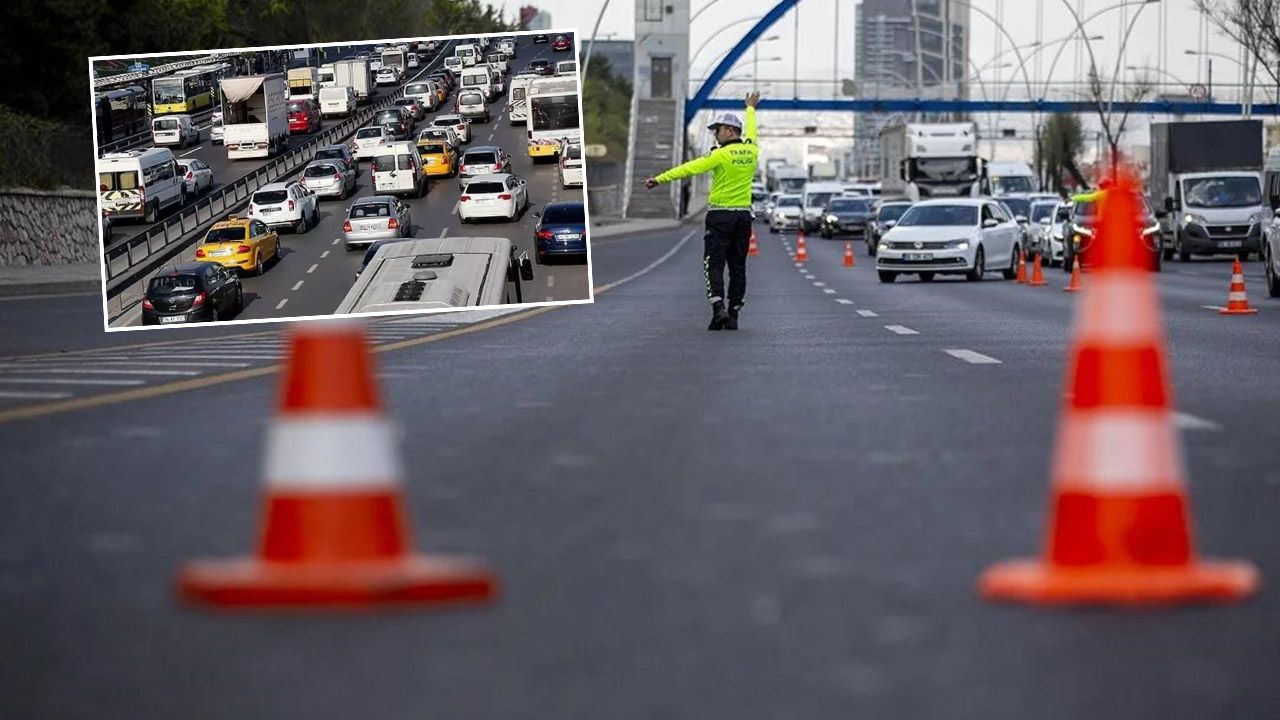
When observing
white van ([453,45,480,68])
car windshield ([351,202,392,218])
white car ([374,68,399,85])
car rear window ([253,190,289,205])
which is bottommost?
car windshield ([351,202,392,218])

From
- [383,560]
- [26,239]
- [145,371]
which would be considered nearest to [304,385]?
[383,560]

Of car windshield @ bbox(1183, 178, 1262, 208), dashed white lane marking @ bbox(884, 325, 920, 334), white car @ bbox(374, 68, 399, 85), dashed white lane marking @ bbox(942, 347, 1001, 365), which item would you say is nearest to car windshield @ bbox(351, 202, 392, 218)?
white car @ bbox(374, 68, 399, 85)

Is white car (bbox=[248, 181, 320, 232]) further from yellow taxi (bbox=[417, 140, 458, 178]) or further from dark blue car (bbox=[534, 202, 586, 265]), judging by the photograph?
dark blue car (bbox=[534, 202, 586, 265])

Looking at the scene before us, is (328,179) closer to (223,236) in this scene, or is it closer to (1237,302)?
(223,236)

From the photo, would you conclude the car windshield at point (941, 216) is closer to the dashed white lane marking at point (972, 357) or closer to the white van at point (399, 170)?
the white van at point (399, 170)

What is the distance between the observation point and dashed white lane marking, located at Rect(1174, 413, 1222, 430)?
9.39 metres

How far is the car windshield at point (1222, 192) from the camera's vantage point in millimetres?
48344

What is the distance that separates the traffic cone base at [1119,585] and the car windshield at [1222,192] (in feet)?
145

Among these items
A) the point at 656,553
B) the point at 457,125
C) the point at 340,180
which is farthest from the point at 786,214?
the point at 656,553

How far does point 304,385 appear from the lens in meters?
5.78

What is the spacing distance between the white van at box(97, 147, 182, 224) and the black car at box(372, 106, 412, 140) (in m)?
1.70

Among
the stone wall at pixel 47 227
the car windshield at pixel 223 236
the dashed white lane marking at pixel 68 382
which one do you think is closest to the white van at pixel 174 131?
the car windshield at pixel 223 236

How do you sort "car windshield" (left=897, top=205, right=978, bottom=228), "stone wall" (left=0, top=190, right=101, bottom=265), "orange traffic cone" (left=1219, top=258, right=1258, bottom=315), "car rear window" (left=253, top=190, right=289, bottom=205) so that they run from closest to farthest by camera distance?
"car rear window" (left=253, top=190, right=289, bottom=205), "orange traffic cone" (left=1219, top=258, right=1258, bottom=315), "car windshield" (left=897, top=205, right=978, bottom=228), "stone wall" (left=0, top=190, right=101, bottom=265)

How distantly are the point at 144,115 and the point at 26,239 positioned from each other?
3097cm
